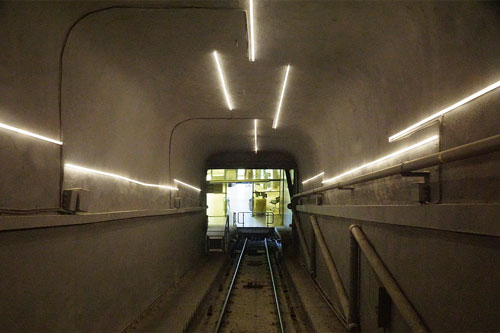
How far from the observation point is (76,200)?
460 cm

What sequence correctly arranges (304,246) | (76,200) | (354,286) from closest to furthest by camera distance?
(76,200)
(354,286)
(304,246)

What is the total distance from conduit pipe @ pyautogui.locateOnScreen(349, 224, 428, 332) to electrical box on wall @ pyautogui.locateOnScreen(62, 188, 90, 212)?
12.4 ft

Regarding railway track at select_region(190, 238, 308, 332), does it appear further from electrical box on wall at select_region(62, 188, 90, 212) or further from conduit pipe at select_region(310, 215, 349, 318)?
electrical box on wall at select_region(62, 188, 90, 212)

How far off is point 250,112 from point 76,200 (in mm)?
6091

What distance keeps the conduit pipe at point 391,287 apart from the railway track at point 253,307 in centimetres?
341

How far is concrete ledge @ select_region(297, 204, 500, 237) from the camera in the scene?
9.00 ft

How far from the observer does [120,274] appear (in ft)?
21.4

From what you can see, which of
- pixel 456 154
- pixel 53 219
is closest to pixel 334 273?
pixel 456 154

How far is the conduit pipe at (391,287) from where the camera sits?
12.8ft

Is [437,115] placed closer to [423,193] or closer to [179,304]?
[423,193]

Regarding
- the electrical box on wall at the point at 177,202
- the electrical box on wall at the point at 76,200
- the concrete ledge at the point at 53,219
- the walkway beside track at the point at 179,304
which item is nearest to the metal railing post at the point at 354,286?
the walkway beside track at the point at 179,304

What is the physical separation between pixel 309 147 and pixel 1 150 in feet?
32.0

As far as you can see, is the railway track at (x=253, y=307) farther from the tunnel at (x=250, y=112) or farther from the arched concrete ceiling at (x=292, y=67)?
the arched concrete ceiling at (x=292, y=67)

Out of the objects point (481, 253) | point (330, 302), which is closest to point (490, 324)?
point (481, 253)
